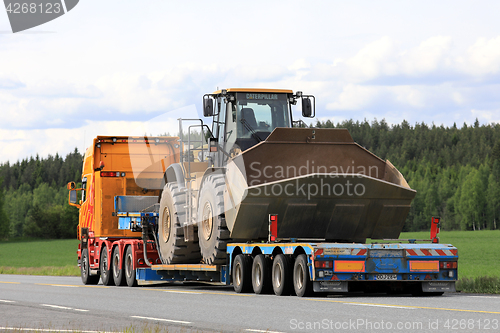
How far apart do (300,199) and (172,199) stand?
4.45 metres

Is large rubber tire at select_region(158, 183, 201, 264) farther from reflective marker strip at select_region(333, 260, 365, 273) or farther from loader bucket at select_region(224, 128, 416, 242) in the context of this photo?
reflective marker strip at select_region(333, 260, 365, 273)

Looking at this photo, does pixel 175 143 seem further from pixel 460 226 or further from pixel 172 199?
pixel 460 226

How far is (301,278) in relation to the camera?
15.1 meters

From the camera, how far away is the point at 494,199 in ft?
462

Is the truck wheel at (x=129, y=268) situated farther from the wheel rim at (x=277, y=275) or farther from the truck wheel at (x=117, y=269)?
the wheel rim at (x=277, y=275)

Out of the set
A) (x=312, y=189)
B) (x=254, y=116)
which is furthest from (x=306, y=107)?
(x=312, y=189)

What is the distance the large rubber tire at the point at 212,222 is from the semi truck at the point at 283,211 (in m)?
0.03

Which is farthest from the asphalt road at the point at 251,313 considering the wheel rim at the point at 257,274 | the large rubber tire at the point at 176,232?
the large rubber tire at the point at 176,232

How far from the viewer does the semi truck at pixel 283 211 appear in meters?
14.8

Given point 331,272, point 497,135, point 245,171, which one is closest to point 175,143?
point 245,171

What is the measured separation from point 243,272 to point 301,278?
1.85 metres

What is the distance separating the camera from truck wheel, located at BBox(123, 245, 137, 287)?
21802 millimetres

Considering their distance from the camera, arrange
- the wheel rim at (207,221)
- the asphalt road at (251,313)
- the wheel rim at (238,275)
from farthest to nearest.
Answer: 1. the wheel rim at (207,221)
2. the wheel rim at (238,275)
3. the asphalt road at (251,313)

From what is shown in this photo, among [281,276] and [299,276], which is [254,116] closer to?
[281,276]
